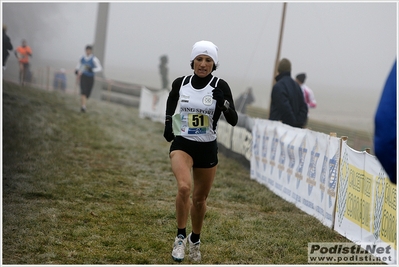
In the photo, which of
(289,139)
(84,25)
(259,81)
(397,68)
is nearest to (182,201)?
(397,68)

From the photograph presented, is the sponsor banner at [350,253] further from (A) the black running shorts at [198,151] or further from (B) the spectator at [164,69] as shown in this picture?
(B) the spectator at [164,69]

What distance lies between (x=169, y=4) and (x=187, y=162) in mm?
23753

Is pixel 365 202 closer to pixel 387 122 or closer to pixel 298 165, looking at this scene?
pixel 298 165

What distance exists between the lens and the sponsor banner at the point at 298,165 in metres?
7.72

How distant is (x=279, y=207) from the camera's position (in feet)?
28.5

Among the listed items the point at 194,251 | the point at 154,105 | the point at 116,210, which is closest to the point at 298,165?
the point at 116,210

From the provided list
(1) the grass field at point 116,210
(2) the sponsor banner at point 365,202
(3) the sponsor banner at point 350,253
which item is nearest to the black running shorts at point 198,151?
(1) the grass field at point 116,210

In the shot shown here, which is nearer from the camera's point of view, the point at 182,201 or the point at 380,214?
the point at 182,201

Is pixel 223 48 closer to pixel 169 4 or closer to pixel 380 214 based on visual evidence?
pixel 169 4

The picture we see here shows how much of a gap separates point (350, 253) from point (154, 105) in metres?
16.5

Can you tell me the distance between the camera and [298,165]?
9.07 meters

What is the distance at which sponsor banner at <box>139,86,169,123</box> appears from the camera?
21.5m

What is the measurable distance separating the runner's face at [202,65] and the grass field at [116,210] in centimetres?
165

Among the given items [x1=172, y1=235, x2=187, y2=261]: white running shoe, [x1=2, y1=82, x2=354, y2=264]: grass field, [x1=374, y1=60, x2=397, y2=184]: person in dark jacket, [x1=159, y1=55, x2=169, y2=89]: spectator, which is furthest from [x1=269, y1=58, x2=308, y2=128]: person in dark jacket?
[x1=159, y1=55, x2=169, y2=89]: spectator
